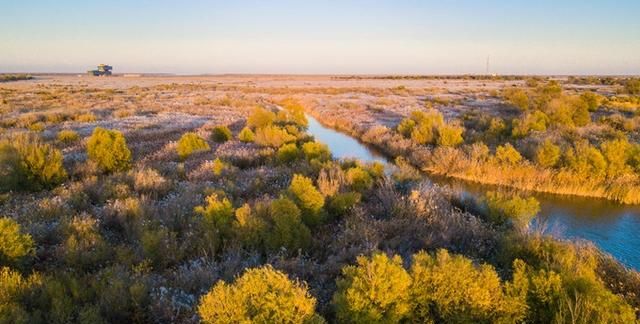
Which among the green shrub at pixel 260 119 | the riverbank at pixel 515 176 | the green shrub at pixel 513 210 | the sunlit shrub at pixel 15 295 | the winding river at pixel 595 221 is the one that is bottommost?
the winding river at pixel 595 221

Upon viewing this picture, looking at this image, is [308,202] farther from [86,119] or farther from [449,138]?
[86,119]

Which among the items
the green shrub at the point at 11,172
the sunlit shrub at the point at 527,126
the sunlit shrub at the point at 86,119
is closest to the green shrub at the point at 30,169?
the green shrub at the point at 11,172

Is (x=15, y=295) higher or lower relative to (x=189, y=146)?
lower

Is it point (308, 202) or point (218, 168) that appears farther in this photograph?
point (218, 168)

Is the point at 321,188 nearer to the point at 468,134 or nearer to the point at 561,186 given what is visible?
the point at 561,186

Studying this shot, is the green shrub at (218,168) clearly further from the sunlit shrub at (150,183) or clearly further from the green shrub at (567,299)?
the green shrub at (567,299)

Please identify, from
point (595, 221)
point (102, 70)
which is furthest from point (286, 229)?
point (102, 70)
